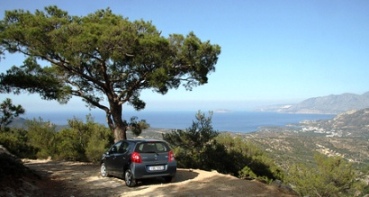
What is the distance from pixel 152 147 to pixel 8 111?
1200 cm

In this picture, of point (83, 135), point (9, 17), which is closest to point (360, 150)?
point (83, 135)

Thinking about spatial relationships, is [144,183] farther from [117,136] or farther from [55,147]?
[55,147]

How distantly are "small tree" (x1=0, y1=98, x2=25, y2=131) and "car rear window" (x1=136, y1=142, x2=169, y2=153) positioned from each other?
11528 millimetres

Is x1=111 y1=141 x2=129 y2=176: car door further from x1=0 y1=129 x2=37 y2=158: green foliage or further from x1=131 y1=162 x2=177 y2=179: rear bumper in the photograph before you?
x1=0 y1=129 x2=37 y2=158: green foliage

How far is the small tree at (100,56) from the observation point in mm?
12109

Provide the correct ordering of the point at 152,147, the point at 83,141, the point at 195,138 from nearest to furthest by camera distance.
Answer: the point at 152,147, the point at 195,138, the point at 83,141

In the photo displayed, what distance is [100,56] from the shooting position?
12742 millimetres

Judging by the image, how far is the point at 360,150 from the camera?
11925 cm

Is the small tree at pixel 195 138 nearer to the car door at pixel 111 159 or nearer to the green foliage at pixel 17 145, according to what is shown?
the car door at pixel 111 159

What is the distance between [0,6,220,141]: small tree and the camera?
477 inches

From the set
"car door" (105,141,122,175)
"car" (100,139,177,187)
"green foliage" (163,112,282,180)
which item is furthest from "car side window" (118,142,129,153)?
"green foliage" (163,112,282,180)

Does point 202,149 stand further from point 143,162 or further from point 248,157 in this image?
point 143,162

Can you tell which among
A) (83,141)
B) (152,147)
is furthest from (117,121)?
(83,141)

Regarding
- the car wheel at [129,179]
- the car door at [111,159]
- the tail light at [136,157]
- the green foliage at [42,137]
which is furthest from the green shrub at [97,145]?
the tail light at [136,157]
